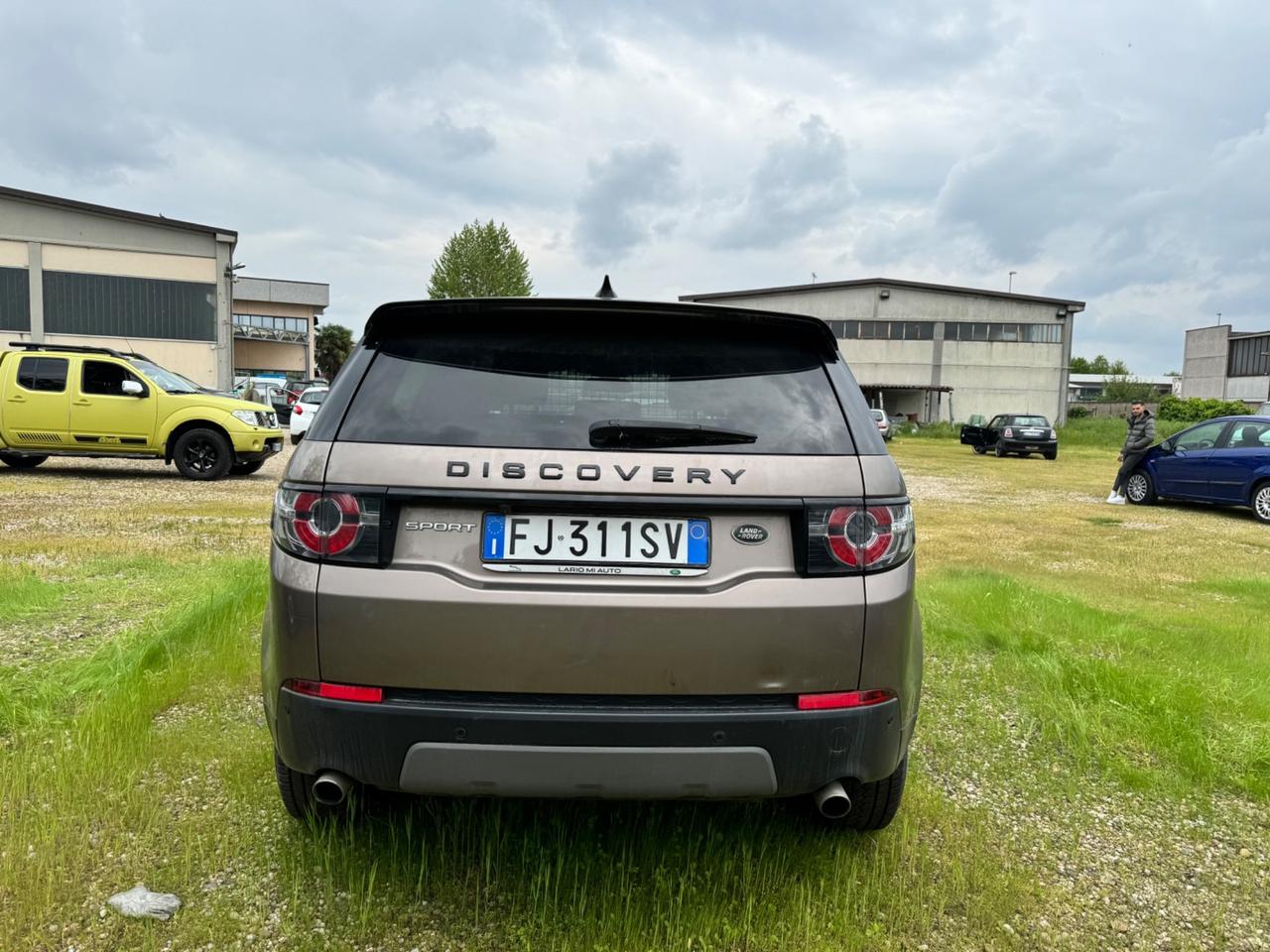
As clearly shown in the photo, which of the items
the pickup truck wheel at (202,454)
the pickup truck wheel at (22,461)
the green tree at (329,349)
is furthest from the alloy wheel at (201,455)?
the green tree at (329,349)

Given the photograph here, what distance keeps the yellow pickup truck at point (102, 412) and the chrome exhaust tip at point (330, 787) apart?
12095mm

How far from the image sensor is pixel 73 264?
3362cm

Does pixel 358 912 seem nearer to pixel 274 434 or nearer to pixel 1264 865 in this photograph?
pixel 1264 865

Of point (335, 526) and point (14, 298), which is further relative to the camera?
point (14, 298)

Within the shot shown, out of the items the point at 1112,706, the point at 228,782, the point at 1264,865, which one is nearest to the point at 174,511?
the point at 228,782

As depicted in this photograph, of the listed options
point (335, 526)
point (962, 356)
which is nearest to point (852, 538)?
point (335, 526)

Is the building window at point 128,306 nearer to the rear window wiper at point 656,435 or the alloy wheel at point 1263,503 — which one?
the alloy wheel at point 1263,503

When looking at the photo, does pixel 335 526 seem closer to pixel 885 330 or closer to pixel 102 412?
pixel 102 412

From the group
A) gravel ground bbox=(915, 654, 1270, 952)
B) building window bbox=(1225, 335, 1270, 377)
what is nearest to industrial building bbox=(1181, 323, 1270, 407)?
building window bbox=(1225, 335, 1270, 377)

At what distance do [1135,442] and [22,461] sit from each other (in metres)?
18.0

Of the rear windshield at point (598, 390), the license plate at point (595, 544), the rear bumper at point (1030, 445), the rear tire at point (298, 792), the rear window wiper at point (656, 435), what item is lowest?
the rear tire at point (298, 792)

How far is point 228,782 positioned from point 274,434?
1137cm

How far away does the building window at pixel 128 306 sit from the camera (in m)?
33.6

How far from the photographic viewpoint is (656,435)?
2.07m
